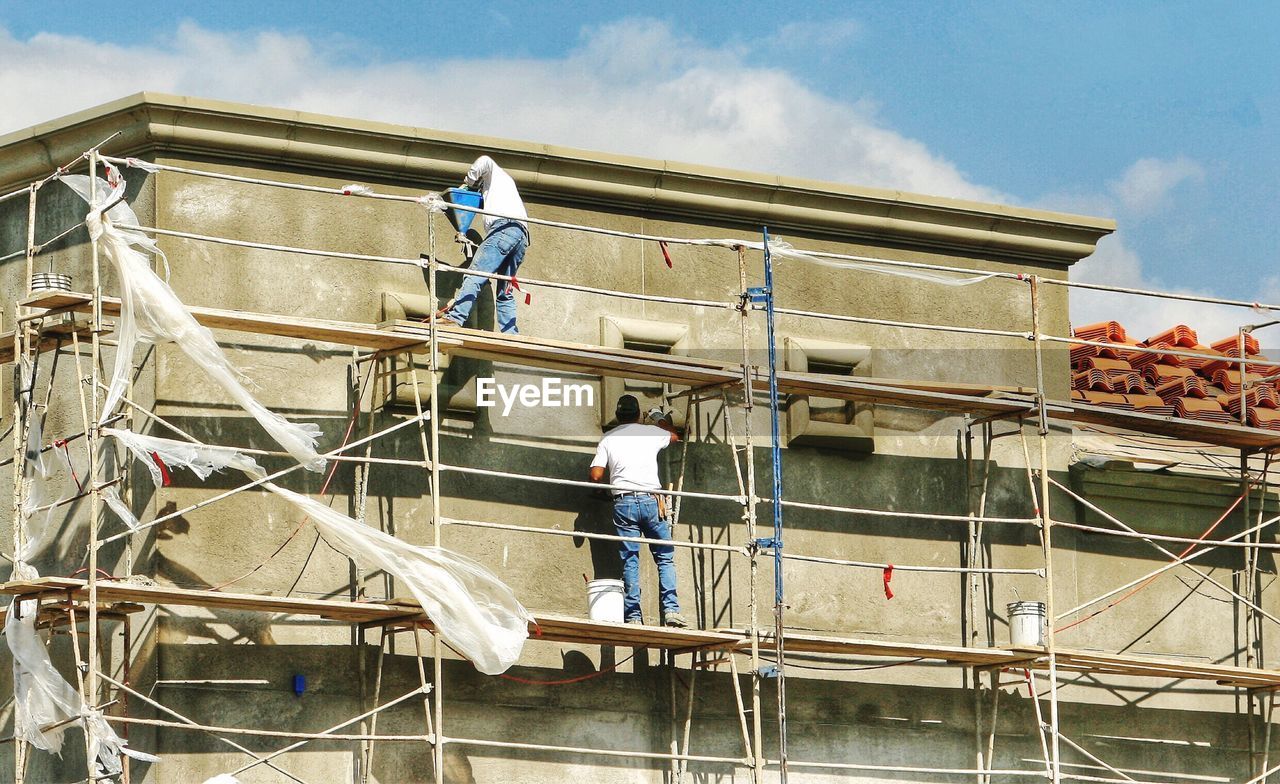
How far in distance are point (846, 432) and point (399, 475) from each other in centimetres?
377

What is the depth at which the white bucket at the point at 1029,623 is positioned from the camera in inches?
738

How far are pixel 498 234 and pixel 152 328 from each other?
294cm

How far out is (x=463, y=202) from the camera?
A: 1806cm

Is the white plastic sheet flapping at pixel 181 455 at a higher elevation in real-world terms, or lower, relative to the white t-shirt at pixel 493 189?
lower

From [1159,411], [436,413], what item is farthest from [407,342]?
[1159,411]

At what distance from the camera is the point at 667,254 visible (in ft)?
61.9

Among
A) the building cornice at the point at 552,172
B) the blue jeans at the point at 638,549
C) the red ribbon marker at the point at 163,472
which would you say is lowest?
the blue jeans at the point at 638,549

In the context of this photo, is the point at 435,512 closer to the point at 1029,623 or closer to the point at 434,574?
the point at 434,574

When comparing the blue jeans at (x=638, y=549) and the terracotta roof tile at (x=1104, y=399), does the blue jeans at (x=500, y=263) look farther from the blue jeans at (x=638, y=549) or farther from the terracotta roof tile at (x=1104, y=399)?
the terracotta roof tile at (x=1104, y=399)

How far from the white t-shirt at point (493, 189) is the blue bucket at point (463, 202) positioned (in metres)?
0.07

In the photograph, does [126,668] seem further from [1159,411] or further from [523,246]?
[1159,411]

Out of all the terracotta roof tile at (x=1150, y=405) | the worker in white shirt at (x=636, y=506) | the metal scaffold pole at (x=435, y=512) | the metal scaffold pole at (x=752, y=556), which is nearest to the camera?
the metal scaffold pole at (x=435, y=512)

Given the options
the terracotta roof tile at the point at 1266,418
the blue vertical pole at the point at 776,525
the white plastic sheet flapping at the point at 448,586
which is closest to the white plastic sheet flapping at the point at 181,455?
the white plastic sheet flapping at the point at 448,586

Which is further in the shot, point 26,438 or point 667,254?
point 667,254
